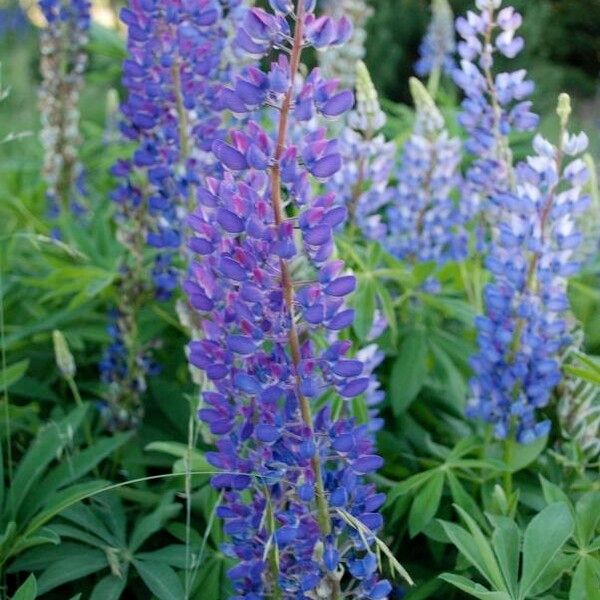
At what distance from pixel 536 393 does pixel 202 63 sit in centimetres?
103

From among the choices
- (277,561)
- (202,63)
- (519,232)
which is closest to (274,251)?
(277,561)

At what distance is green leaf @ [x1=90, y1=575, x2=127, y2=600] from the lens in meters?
1.90

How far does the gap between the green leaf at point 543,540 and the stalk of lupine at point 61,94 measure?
206cm

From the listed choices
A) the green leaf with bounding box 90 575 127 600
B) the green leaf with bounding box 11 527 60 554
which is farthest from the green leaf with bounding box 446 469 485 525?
the green leaf with bounding box 11 527 60 554

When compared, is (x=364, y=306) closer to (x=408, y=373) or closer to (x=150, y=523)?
(x=408, y=373)

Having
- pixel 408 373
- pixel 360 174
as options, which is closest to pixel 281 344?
pixel 408 373

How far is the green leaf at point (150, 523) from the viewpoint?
202 cm

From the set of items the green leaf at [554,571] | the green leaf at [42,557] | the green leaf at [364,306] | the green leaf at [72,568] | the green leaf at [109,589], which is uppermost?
the green leaf at [364,306]

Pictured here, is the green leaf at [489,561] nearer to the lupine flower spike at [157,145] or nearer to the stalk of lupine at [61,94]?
the lupine flower spike at [157,145]

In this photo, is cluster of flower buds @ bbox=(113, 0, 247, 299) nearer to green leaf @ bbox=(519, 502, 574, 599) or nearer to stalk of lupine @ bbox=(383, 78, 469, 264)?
stalk of lupine @ bbox=(383, 78, 469, 264)

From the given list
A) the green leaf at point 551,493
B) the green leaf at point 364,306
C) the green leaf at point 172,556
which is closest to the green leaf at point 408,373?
the green leaf at point 364,306

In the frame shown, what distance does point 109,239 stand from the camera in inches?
120

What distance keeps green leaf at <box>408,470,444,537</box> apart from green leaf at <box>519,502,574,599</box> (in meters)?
0.28

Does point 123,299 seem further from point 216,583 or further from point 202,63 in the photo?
point 216,583
